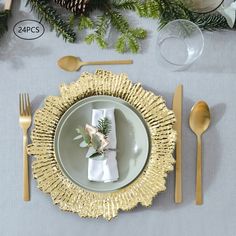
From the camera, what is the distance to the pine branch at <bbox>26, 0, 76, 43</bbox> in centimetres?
96

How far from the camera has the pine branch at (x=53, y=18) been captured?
0.96 meters

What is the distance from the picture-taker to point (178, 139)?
3.15 ft

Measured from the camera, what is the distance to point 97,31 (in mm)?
978

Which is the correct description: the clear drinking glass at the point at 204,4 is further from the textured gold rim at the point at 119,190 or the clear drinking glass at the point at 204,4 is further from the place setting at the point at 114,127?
the textured gold rim at the point at 119,190

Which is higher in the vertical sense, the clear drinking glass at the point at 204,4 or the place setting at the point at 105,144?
the clear drinking glass at the point at 204,4

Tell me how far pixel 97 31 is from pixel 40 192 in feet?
1.08

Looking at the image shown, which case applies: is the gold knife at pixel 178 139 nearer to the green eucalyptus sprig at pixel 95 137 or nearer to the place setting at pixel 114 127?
the place setting at pixel 114 127

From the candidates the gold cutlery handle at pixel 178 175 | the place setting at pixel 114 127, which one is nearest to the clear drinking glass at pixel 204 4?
the place setting at pixel 114 127

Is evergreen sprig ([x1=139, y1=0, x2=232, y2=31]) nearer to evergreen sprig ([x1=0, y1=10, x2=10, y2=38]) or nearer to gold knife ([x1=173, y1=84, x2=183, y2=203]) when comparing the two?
gold knife ([x1=173, y1=84, x2=183, y2=203])

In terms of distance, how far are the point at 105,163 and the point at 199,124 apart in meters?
0.20

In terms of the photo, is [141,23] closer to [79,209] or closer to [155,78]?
[155,78]

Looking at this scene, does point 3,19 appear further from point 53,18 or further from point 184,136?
point 184,136

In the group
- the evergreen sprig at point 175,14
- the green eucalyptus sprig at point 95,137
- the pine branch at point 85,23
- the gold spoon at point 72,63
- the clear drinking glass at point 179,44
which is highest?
the evergreen sprig at point 175,14

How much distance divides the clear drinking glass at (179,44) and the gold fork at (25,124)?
0.27m
